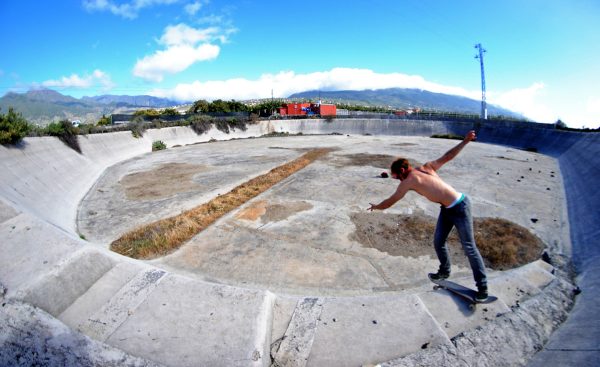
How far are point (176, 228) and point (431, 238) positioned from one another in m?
6.68

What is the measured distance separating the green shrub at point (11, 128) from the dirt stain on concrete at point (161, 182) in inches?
160

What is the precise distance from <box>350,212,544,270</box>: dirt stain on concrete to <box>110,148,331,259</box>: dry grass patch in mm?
4145

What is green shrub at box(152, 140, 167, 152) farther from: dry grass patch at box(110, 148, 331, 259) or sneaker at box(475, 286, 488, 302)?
sneaker at box(475, 286, 488, 302)

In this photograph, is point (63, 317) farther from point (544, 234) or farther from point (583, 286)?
point (544, 234)

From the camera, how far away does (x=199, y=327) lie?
152 inches

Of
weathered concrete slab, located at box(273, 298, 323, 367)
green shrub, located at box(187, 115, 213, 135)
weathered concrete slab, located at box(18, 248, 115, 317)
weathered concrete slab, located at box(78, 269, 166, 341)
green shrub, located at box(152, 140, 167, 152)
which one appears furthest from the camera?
green shrub, located at box(187, 115, 213, 135)

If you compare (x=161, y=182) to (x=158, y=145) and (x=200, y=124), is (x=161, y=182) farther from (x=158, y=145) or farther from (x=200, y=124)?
(x=200, y=124)

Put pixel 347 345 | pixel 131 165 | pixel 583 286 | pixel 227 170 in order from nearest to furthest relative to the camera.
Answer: pixel 347 345 < pixel 583 286 < pixel 227 170 < pixel 131 165

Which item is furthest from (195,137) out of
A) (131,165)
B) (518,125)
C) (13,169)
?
(518,125)

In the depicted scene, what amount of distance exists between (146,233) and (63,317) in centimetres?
440

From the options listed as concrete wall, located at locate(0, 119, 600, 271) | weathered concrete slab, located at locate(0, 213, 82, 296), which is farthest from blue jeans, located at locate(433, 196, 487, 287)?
weathered concrete slab, located at locate(0, 213, 82, 296)

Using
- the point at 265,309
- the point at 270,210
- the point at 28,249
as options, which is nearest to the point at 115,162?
the point at 270,210

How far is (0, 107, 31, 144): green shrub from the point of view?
1169 centimetres

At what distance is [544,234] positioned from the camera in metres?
8.59
